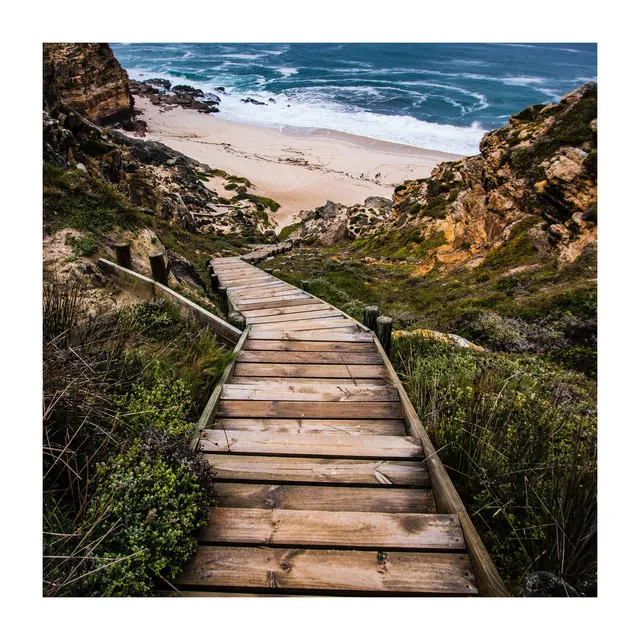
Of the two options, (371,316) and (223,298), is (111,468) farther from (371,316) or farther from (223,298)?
(223,298)

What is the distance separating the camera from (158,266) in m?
5.68

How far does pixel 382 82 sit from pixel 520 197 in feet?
185

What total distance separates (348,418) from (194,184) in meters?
25.0

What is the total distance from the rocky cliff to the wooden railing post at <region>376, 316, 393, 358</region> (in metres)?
5.97

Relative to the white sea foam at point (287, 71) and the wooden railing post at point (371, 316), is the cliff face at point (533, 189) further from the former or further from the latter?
the white sea foam at point (287, 71)

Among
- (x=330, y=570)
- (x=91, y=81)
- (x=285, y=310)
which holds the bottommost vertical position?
(x=330, y=570)

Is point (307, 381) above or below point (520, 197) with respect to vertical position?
below

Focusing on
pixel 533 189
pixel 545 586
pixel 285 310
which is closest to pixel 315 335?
pixel 285 310

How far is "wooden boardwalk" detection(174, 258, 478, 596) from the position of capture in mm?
1777

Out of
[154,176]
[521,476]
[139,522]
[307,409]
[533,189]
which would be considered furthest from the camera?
[154,176]

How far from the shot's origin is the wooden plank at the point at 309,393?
130 inches

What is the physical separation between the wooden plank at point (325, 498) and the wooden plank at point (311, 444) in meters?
0.31

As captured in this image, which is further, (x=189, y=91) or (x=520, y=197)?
(x=189, y=91)

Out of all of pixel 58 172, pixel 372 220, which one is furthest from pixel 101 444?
pixel 372 220
